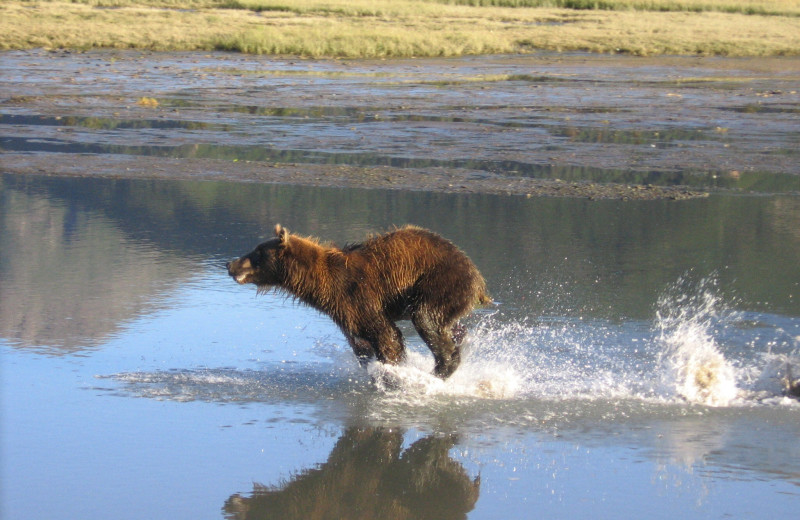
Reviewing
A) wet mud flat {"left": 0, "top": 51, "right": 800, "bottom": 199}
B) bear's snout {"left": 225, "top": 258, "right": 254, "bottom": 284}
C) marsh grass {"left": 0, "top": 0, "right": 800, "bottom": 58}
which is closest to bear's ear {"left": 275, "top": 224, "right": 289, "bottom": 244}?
bear's snout {"left": 225, "top": 258, "right": 254, "bottom": 284}

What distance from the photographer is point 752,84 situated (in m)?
26.5

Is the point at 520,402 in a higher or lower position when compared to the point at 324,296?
lower

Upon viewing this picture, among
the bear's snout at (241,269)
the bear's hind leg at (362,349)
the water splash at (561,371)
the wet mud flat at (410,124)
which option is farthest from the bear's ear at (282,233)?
the wet mud flat at (410,124)

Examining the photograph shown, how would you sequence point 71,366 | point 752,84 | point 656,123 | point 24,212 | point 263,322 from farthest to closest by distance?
point 752,84
point 656,123
point 24,212
point 263,322
point 71,366

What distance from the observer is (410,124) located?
60.2 ft

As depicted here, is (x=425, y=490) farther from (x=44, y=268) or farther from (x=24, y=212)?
(x=24, y=212)

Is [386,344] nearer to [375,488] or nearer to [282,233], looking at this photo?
[282,233]

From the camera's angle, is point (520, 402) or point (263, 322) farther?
point (263, 322)

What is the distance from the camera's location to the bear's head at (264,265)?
6.78 metres

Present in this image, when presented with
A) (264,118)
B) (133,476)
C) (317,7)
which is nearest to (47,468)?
(133,476)

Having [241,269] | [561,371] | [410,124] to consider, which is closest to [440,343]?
[561,371]

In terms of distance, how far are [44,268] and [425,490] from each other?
5.17 meters

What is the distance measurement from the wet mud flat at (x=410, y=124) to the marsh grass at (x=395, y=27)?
A: 3136 millimetres

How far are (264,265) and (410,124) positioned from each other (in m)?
11.8
